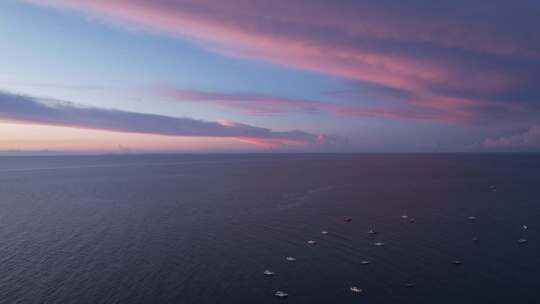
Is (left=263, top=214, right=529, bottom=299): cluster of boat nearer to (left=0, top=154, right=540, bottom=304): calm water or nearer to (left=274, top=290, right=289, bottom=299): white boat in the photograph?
(left=274, top=290, right=289, bottom=299): white boat

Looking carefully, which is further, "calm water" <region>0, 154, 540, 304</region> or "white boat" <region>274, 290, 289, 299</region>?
"calm water" <region>0, 154, 540, 304</region>

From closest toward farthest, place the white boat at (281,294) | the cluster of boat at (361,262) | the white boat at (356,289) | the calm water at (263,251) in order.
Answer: the white boat at (281,294)
the cluster of boat at (361,262)
the white boat at (356,289)
the calm water at (263,251)

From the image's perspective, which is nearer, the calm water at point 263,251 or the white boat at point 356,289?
the white boat at point 356,289

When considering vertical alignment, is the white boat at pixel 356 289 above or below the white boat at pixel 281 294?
above

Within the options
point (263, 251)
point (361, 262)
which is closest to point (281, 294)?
point (263, 251)

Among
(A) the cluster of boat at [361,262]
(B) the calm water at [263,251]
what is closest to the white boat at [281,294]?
(A) the cluster of boat at [361,262]

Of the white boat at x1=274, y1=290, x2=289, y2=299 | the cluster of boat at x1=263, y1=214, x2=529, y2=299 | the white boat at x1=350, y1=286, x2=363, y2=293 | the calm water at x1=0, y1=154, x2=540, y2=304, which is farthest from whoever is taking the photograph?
the calm water at x1=0, y1=154, x2=540, y2=304

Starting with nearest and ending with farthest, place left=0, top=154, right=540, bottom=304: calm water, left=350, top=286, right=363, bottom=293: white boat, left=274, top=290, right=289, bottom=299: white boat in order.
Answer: left=274, top=290, right=289, bottom=299: white boat < left=350, top=286, right=363, bottom=293: white boat < left=0, top=154, right=540, bottom=304: calm water

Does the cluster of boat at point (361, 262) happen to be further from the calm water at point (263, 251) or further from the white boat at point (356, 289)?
the calm water at point (263, 251)

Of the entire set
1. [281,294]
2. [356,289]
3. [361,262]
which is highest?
[361,262]

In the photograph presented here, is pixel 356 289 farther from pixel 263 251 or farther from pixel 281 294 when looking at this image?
pixel 263 251

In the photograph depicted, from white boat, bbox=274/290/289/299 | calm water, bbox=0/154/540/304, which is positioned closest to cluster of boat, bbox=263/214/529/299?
white boat, bbox=274/290/289/299

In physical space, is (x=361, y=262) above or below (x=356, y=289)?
above
